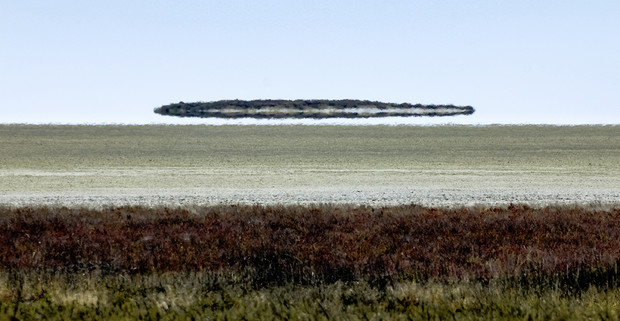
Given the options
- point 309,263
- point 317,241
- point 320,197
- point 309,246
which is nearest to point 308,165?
point 320,197

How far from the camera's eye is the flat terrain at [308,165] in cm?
2898

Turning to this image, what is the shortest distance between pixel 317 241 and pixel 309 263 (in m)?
2.36

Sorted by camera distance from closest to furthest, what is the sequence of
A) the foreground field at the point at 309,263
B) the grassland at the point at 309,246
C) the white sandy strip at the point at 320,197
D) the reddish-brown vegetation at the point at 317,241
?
the foreground field at the point at 309,263, the grassland at the point at 309,246, the reddish-brown vegetation at the point at 317,241, the white sandy strip at the point at 320,197

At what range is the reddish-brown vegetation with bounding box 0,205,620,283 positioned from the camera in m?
11.5

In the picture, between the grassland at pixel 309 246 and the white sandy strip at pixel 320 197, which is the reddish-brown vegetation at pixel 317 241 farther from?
the white sandy strip at pixel 320 197

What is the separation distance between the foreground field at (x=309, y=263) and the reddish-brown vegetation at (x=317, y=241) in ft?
0.12

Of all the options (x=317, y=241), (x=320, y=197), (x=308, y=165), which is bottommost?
(x=308, y=165)

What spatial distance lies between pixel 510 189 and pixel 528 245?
18.3m

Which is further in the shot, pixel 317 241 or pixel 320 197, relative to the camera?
pixel 320 197

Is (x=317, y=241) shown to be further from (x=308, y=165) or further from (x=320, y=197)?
(x=308, y=165)

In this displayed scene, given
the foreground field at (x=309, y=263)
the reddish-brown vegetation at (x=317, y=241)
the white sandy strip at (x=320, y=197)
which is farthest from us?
the white sandy strip at (x=320, y=197)

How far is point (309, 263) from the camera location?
1197cm

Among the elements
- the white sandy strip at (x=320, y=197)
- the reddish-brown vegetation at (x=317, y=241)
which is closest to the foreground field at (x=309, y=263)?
the reddish-brown vegetation at (x=317, y=241)

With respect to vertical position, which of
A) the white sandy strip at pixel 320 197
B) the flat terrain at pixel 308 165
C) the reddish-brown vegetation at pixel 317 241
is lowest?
the flat terrain at pixel 308 165
